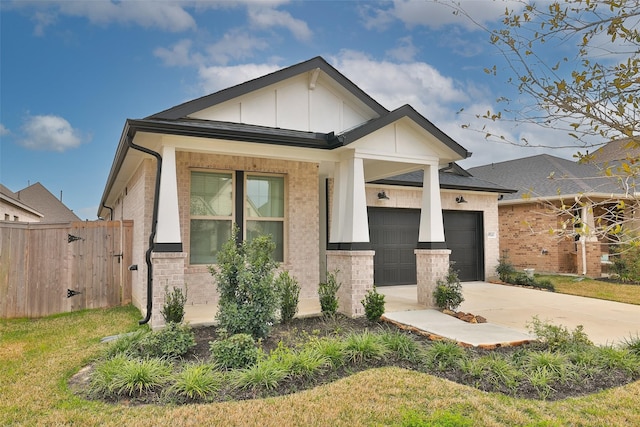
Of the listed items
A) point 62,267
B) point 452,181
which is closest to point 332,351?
point 62,267

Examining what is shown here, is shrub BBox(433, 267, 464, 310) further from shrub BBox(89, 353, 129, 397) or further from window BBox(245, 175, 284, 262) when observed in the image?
shrub BBox(89, 353, 129, 397)

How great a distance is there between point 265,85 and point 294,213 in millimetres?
2870

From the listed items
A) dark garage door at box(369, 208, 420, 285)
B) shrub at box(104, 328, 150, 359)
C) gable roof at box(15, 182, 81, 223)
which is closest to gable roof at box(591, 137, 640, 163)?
shrub at box(104, 328, 150, 359)

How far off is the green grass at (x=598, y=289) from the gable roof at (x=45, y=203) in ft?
112

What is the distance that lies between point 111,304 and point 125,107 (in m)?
8.41

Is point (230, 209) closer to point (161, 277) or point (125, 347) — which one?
point (161, 277)

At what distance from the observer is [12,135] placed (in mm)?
19906

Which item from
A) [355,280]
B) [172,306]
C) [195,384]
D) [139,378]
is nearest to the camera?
[195,384]

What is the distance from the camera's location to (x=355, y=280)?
7598 millimetres

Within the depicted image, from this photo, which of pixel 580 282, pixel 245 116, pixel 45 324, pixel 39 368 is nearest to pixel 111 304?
pixel 45 324

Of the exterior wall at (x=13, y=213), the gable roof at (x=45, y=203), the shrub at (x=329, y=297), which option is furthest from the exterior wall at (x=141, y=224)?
the gable roof at (x=45, y=203)

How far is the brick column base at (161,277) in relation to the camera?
21.2ft

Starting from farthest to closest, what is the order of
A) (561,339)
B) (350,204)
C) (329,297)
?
(350,204), (329,297), (561,339)

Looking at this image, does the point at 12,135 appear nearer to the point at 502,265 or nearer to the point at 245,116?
the point at 245,116
